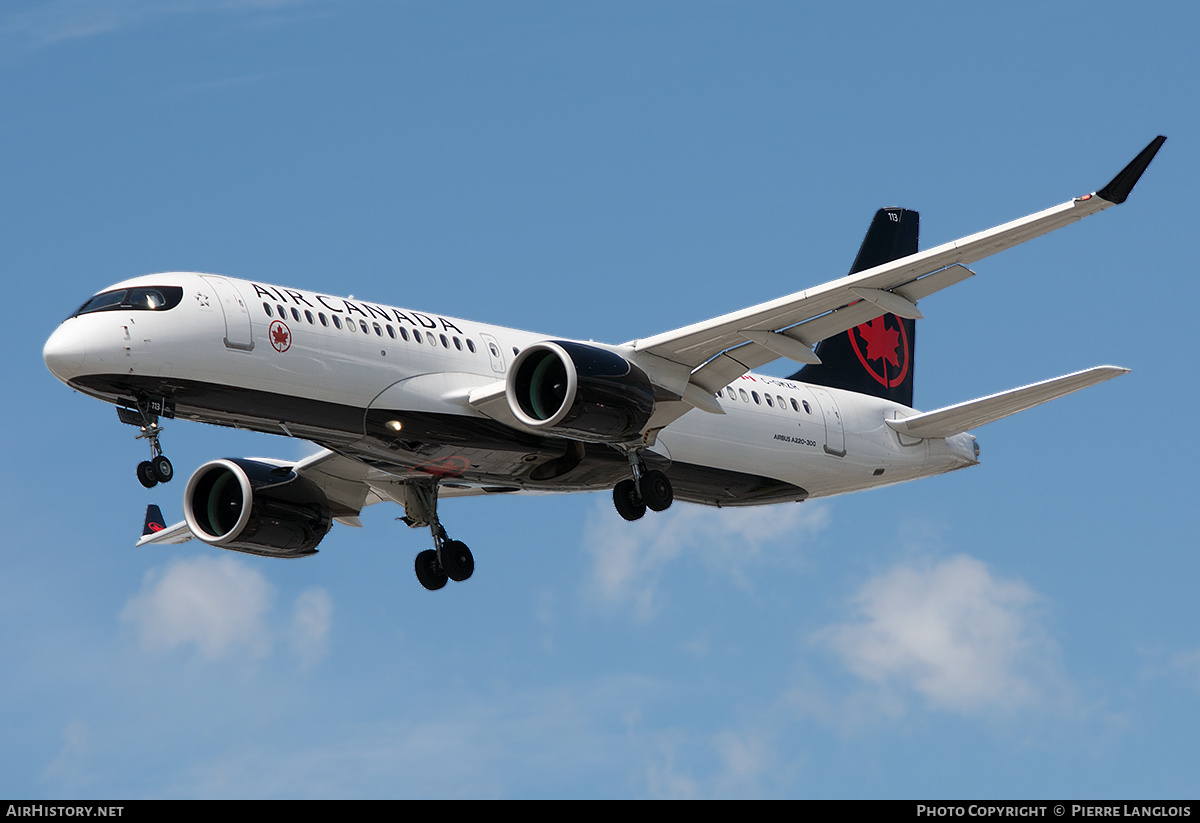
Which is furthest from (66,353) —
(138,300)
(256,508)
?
(256,508)

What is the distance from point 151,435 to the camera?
29.1 metres

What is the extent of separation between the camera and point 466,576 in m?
36.8

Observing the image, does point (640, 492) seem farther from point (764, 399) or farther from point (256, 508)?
point (256, 508)

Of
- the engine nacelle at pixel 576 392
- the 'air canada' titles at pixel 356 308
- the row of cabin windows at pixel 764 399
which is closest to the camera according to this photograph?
the 'air canada' titles at pixel 356 308

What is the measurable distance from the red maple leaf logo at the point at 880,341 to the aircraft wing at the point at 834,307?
908cm

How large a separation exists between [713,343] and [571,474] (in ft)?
14.4

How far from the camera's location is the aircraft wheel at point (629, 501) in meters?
33.6

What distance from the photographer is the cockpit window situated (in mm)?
28922

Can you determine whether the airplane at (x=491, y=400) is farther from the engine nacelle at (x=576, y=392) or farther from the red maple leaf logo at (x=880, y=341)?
the red maple leaf logo at (x=880, y=341)

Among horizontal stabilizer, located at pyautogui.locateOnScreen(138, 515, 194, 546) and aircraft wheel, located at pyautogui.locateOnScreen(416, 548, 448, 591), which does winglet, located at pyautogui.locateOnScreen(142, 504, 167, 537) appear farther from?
aircraft wheel, located at pyautogui.locateOnScreen(416, 548, 448, 591)

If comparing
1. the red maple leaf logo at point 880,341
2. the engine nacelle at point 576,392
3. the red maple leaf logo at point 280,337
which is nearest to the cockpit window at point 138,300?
the red maple leaf logo at point 280,337

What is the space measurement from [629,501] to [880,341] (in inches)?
444

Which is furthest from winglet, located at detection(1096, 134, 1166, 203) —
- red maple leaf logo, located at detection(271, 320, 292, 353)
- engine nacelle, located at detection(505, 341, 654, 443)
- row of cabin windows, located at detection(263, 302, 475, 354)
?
red maple leaf logo, located at detection(271, 320, 292, 353)

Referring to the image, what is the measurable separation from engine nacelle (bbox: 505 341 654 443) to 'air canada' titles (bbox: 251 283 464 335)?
241cm
